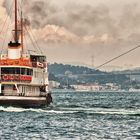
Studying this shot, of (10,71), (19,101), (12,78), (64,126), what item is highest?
(10,71)

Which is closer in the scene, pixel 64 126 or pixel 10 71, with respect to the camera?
pixel 64 126

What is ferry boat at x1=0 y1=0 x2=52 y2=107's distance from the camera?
282 feet

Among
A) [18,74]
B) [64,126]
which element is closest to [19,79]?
[18,74]

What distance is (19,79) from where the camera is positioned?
88.2m

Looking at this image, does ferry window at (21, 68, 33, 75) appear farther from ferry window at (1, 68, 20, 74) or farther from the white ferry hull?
the white ferry hull

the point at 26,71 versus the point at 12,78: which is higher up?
the point at 26,71

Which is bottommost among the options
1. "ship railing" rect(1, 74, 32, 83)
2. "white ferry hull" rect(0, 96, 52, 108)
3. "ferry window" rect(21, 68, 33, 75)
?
"white ferry hull" rect(0, 96, 52, 108)

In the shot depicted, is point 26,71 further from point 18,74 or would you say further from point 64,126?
point 64,126

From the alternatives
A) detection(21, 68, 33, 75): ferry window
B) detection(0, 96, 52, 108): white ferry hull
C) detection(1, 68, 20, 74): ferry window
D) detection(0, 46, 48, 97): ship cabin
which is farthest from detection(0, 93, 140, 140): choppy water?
detection(21, 68, 33, 75): ferry window

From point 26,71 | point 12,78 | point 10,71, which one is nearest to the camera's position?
point 12,78

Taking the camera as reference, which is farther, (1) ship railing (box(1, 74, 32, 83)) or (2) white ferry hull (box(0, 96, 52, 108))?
(1) ship railing (box(1, 74, 32, 83))

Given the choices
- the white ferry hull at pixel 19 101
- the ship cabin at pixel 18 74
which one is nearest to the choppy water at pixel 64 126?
the white ferry hull at pixel 19 101

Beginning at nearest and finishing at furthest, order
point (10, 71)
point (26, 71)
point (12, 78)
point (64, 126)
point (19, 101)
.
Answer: point (64, 126)
point (19, 101)
point (12, 78)
point (10, 71)
point (26, 71)

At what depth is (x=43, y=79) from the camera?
323 feet
